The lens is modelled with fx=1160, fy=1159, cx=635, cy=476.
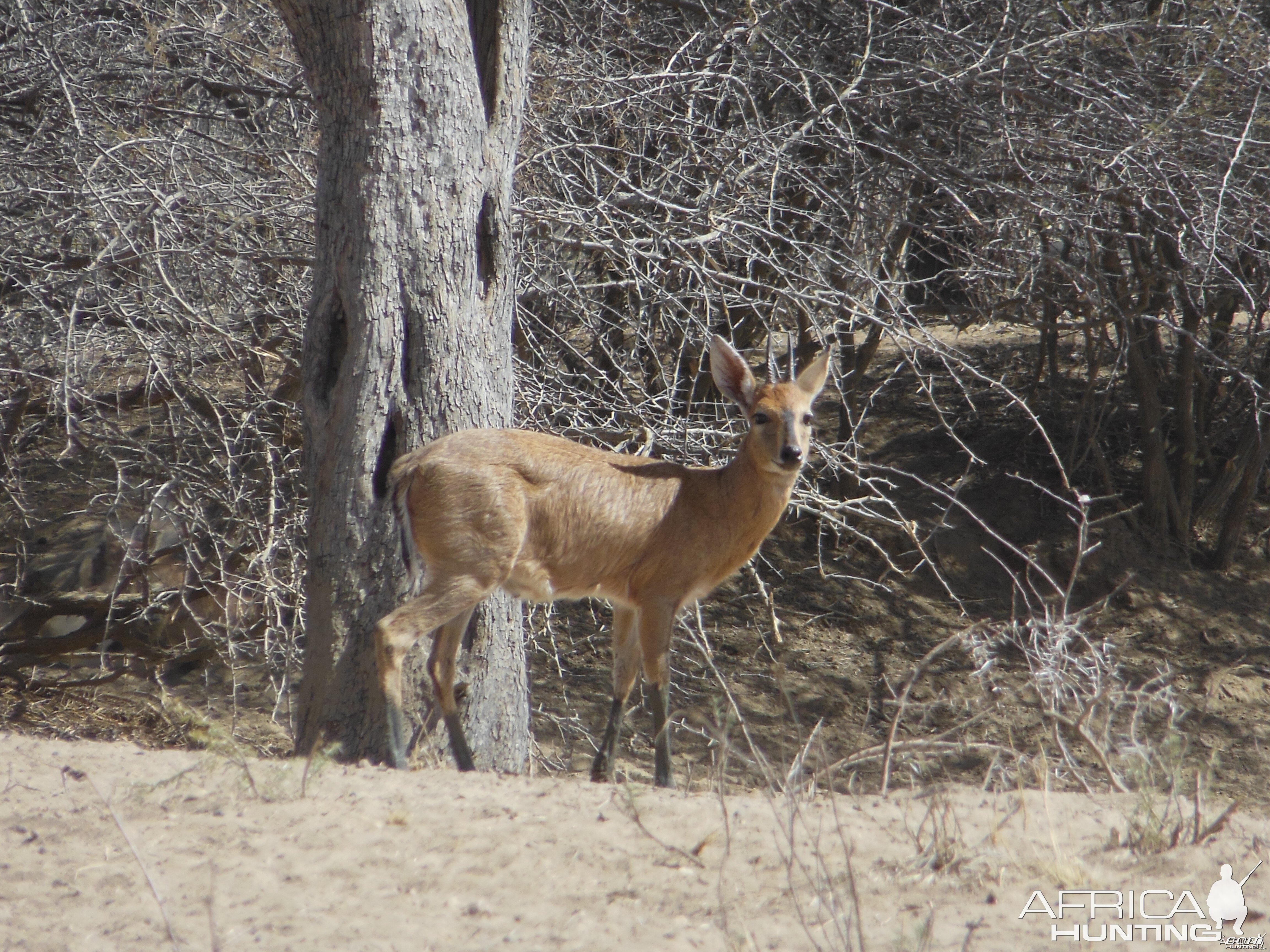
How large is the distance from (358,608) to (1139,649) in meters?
8.16

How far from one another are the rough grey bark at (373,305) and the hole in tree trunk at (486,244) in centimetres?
19

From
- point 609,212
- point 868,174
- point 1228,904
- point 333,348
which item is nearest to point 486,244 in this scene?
point 333,348

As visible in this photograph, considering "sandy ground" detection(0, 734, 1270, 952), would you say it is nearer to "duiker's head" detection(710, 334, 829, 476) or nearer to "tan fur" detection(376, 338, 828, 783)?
"tan fur" detection(376, 338, 828, 783)

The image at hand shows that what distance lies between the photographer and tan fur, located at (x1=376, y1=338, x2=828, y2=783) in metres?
5.26

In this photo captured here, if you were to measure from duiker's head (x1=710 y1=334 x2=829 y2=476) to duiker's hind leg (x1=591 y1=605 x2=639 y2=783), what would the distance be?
1141mm

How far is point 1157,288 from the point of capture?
11.2 m

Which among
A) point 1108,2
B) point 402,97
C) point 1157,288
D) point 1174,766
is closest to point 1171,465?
point 1157,288

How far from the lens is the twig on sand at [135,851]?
10.3 feet

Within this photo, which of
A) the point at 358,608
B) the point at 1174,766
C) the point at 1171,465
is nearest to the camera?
the point at 1174,766

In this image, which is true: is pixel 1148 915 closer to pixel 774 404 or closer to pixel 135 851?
pixel 135 851

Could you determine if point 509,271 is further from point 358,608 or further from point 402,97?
point 358,608

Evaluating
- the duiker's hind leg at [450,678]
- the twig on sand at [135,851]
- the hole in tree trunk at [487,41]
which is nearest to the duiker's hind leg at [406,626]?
the duiker's hind leg at [450,678]

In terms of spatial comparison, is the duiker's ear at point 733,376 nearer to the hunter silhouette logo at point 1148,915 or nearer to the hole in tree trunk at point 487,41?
the hole in tree trunk at point 487,41

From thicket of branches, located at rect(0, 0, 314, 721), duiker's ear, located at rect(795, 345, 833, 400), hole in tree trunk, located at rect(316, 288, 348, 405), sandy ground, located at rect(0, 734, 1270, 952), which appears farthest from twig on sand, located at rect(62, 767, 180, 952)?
duiker's ear, located at rect(795, 345, 833, 400)
